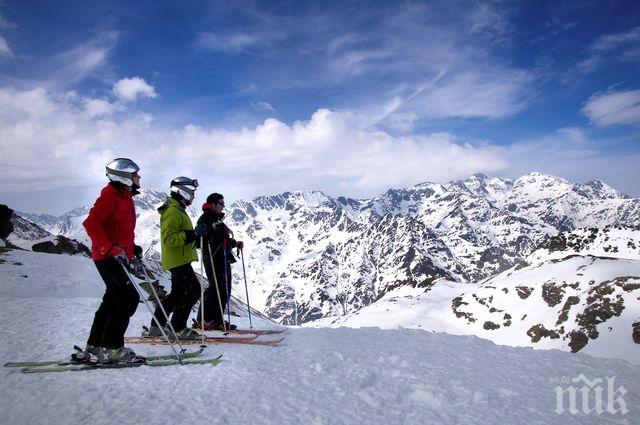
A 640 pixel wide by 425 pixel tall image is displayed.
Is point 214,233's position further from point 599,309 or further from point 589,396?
point 599,309

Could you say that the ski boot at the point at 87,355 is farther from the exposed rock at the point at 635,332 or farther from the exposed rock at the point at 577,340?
the exposed rock at the point at 577,340

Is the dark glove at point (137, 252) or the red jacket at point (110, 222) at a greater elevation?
the red jacket at point (110, 222)

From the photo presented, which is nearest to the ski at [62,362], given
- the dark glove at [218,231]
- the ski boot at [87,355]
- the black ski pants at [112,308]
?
the ski boot at [87,355]

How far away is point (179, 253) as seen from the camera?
29.3 feet

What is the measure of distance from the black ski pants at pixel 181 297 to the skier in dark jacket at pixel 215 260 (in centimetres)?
106

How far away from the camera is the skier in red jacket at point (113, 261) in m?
6.62

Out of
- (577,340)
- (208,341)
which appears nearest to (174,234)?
(208,341)

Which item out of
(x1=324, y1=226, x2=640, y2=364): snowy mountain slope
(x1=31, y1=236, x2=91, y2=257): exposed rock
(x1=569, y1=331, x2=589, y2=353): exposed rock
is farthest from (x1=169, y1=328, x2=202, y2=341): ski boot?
(x1=569, y1=331, x2=589, y2=353): exposed rock

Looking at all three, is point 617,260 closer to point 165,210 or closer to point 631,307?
point 631,307

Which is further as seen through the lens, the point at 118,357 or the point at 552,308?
the point at 552,308

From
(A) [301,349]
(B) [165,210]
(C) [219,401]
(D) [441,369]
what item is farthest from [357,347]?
(B) [165,210]

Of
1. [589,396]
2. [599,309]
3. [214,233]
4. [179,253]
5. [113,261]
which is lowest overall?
[599,309]

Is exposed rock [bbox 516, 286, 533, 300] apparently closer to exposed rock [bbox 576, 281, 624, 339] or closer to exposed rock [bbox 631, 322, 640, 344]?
exposed rock [bbox 576, 281, 624, 339]

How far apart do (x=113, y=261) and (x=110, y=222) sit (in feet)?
2.25
